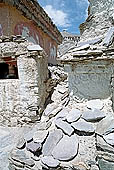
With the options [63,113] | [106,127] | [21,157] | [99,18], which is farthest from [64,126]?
[99,18]

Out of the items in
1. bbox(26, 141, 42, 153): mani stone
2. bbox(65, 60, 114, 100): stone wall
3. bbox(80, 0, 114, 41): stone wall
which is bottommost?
bbox(26, 141, 42, 153): mani stone

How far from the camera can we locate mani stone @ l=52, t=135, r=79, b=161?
275 cm

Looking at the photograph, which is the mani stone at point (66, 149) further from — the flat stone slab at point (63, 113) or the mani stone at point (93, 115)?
the flat stone slab at point (63, 113)

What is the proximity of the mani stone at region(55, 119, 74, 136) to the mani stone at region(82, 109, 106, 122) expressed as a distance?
17.2 inches

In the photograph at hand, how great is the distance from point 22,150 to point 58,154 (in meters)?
0.84

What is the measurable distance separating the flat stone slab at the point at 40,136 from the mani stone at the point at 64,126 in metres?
0.35

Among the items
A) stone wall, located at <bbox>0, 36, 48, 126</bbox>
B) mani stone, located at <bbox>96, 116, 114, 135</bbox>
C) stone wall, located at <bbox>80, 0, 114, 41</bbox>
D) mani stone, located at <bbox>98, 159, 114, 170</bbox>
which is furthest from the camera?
stone wall, located at <bbox>80, 0, 114, 41</bbox>

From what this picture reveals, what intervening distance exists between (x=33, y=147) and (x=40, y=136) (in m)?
0.33

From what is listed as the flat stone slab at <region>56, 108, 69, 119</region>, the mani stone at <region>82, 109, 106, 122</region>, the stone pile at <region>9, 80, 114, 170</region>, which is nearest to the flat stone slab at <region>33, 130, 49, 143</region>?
the stone pile at <region>9, 80, 114, 170</region>

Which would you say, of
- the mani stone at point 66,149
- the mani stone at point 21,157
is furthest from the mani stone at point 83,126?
the mani stone at point 21,157

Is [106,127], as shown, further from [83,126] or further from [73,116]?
[73,116]

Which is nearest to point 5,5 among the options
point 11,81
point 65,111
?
point 11,81

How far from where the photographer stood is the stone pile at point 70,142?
2.60 metres

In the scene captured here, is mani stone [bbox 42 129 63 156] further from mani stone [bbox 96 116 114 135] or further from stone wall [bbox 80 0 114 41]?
stone wall [bbox 80 0 114 41]
